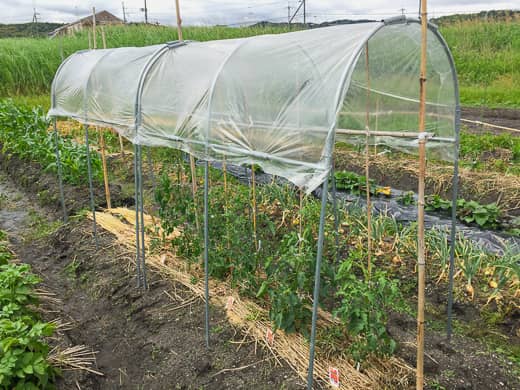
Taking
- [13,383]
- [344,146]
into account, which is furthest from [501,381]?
[344,146]

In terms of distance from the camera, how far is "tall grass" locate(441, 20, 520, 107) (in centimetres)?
1358

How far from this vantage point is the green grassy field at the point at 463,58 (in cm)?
1427

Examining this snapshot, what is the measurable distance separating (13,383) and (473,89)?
48.6ft

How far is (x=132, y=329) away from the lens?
3.97 metres

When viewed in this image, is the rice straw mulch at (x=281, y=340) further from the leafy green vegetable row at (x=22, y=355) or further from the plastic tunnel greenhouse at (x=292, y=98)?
the leafy green vegetable row at (x=22, y=355)

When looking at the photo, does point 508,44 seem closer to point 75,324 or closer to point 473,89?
point 473,89

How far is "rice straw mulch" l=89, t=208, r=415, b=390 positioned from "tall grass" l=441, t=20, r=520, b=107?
11168mm

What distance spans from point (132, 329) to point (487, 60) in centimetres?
1633

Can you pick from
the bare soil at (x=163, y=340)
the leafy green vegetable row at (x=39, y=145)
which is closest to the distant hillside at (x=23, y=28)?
the leafy green vegetable row at (x=39, y=145)

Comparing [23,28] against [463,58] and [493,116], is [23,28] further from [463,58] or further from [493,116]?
[493,116]

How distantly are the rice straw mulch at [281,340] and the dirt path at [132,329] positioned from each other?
0.08 m

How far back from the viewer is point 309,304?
3.30 meters

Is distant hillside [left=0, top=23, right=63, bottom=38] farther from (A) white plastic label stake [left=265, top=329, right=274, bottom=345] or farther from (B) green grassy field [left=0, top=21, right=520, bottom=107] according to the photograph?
(A) white plastic label stake [left=265, top=329, right=274, bottom=345]

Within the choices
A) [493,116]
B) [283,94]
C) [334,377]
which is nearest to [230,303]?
[334,377]
